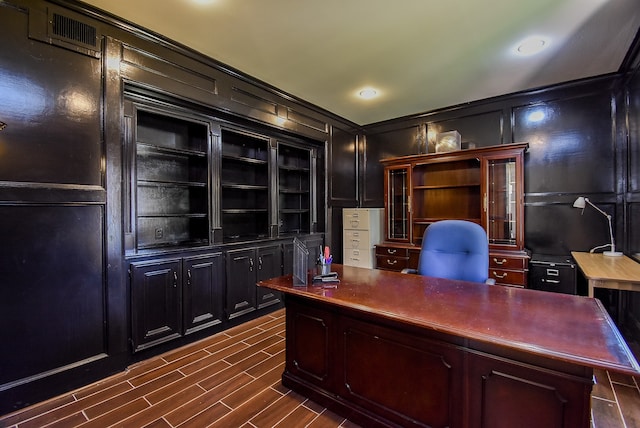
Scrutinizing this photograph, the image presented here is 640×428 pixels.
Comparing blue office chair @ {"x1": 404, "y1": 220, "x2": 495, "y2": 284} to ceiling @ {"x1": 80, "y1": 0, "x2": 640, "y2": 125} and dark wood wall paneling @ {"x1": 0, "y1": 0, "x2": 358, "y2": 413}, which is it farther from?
dark wood wall paneling @ {"x1": 0, "y1": 0, "x2": 358, "y2": 413}

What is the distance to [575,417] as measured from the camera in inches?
44.6

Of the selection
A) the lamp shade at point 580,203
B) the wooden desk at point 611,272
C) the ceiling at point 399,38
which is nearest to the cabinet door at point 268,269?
the ceiling at point 399,38

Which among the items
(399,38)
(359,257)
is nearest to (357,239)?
(359,257)

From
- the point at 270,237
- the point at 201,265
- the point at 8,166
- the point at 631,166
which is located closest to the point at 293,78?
the point at 270,237

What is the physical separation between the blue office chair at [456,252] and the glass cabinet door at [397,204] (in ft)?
6.64

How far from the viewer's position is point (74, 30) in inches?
84.1

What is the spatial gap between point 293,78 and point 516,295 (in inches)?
115

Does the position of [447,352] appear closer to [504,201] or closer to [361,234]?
[504,201]

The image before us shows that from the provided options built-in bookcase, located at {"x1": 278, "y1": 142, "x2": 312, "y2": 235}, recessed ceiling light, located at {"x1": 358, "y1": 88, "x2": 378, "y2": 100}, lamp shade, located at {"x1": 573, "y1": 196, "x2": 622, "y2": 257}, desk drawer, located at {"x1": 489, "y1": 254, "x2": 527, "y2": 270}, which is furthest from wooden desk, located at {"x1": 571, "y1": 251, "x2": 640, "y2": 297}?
built-in bookcase, located at {"x1": 278, "y1": 142, "x2": 312, "y2": 235}

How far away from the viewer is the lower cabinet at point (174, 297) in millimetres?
2523

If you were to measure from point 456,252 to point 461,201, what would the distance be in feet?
7.03

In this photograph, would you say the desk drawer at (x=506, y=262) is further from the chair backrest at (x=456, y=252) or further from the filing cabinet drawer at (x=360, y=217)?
the filing cabinet drawer at (x=360, y=217)

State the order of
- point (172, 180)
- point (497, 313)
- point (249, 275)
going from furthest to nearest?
point (249, 275)
point (172, 180)
point (497, 313)

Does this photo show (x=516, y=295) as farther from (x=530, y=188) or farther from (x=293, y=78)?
(x=293, y=78)
